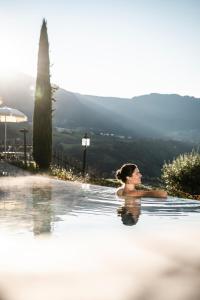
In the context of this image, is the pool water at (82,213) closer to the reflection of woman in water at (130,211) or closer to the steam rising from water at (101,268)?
the reflection of woman in water at (130,211)

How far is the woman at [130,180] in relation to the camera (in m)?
9.61

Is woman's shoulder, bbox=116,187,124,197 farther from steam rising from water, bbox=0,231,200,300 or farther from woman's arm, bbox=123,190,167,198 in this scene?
steam rising from water, bbox=0,231,200,300

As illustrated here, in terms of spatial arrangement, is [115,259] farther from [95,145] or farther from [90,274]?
[95,145]

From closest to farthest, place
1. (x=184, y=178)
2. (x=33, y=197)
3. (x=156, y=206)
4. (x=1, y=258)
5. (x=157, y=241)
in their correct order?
(x=1, y=258) → (x=157, y=241) → (x=156, y=206) → (x=33, y=197) → (x=184, y=178)

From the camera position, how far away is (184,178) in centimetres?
2120

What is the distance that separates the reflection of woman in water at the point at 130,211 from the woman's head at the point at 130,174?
1.78 feet

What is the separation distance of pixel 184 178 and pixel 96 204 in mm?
11807

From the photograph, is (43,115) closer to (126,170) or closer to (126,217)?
(126,170)

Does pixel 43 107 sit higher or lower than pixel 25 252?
higher

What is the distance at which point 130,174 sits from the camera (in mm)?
9695

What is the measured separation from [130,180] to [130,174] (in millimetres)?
206

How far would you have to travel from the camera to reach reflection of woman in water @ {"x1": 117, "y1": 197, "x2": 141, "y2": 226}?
795cm

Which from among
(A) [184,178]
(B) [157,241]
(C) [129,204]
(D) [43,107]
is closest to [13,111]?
(D) [43,107]

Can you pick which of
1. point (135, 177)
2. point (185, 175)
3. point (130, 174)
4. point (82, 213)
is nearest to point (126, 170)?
point (130, 174)
